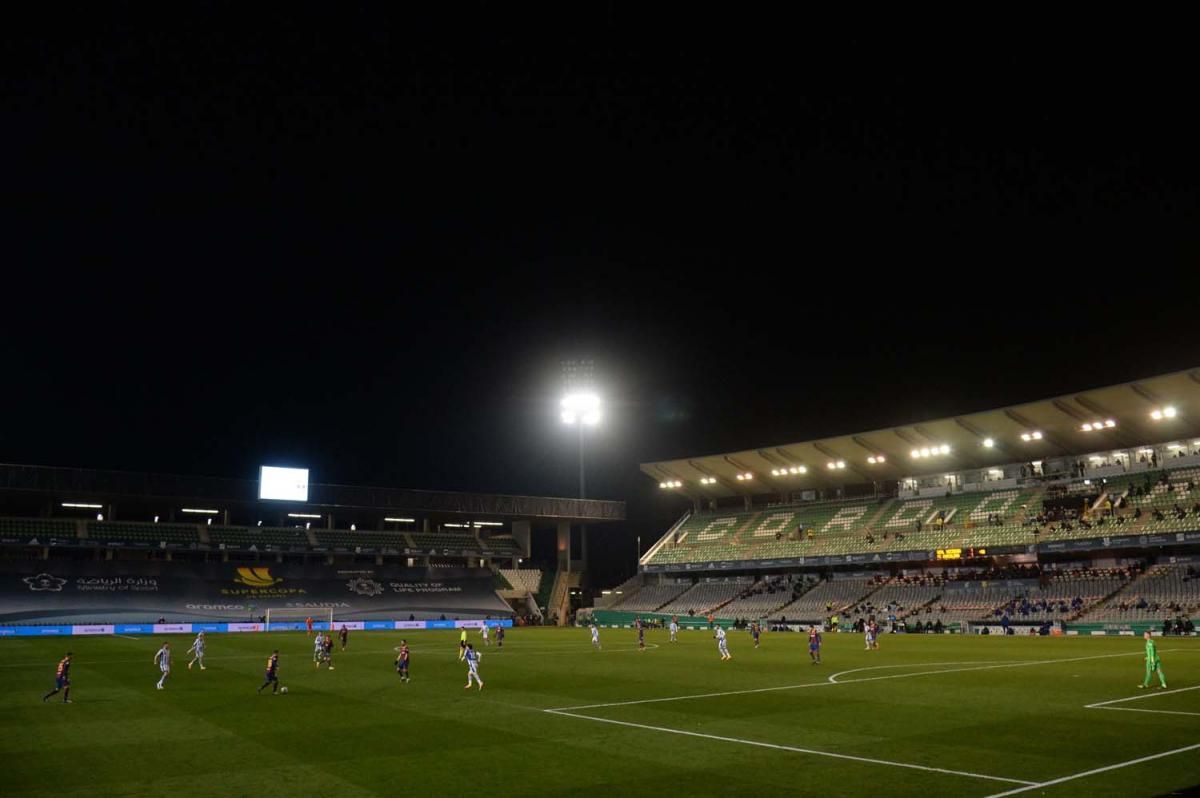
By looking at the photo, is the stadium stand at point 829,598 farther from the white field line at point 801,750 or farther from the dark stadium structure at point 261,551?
the white field line at point 801,750

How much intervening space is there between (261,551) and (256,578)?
3.10 m

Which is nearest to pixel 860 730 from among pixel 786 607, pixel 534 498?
pixel 786 607

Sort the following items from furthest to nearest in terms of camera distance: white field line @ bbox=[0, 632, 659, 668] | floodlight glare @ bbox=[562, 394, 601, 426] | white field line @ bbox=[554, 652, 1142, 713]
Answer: floodlight glare @ bbox=[562, 394, 601, 426] < white field line @ bbox=[0, 632, 659, 668] < white field line @ bbox=[554, 652, 1142, 713]

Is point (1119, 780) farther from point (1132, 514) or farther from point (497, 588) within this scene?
point (497, 588)

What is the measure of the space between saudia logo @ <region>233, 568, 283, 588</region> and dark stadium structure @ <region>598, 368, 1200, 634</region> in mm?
33616

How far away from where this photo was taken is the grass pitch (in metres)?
15.0

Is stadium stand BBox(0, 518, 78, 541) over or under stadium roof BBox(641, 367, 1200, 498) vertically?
under

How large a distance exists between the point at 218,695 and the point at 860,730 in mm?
20546

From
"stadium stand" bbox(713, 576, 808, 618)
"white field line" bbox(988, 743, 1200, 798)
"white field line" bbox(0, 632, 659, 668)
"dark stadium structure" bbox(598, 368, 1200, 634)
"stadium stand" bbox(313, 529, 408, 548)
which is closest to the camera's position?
"white field line" bbox(988, 743, 1200, 798)

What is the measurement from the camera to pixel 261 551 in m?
89.2

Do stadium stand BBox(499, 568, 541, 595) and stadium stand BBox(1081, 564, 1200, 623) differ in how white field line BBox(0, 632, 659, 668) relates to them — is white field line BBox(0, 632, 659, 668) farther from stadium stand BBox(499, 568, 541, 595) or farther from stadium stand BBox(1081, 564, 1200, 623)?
stadium stand BBox(499, 568, 541, 595)

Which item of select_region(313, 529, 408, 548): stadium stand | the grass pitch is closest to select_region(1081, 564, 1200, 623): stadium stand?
the grass pitch

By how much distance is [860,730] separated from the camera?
65.6 ft

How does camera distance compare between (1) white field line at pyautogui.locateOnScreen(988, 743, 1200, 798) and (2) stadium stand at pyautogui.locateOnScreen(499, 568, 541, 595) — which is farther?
(2) stadium stand at pyautogui.locateOnScreen(499, 568, 541, 595)
